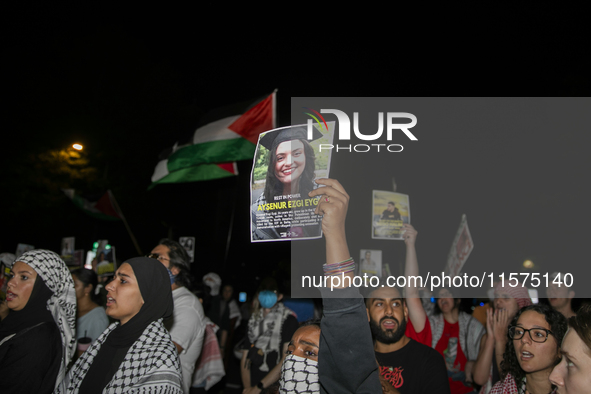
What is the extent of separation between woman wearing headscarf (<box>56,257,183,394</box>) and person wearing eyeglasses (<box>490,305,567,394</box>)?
7.29ft

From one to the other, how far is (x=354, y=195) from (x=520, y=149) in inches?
78.0

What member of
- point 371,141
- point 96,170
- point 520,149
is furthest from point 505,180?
point 96,170

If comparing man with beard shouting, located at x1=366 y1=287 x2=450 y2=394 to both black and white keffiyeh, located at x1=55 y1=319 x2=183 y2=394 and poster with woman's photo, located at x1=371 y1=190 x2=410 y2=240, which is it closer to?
poster with woman's photo, located at x1=371 y1=190 x2=410 y2=240

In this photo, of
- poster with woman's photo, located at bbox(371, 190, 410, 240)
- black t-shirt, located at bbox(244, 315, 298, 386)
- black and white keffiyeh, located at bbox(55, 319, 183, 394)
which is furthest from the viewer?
black t-shirt, located at bbox(244, 315, 298, 386)

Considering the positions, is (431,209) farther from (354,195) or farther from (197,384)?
(197,384)

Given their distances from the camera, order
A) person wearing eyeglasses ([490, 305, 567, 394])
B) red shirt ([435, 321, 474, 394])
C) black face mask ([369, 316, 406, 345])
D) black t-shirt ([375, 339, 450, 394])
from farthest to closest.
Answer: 1. red shirt ([435, 321, 474, 394])
2. black face mask ([369, 316, 406, 345])
3. black t-shirt ([375, 339, 450, 394])
4. person wearing eyeglasses ([490, 305, 567, 394])

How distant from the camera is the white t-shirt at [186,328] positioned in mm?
3469

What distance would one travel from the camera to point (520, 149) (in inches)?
168

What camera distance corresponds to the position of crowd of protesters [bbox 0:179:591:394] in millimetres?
1266

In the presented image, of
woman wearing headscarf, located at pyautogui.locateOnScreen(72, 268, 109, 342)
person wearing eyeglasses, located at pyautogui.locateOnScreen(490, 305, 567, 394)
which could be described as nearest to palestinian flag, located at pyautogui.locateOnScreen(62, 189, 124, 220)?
woman wearing headscarf, located at pyautogui.locateOnScreen(72, 268, 109, 342)

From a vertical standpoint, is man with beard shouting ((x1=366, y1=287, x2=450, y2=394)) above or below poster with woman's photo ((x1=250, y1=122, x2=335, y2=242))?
below

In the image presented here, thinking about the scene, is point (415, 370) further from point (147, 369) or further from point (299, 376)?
point (147, 369)

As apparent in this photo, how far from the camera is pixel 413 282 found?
344 cm

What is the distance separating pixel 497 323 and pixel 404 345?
0.98 meters
